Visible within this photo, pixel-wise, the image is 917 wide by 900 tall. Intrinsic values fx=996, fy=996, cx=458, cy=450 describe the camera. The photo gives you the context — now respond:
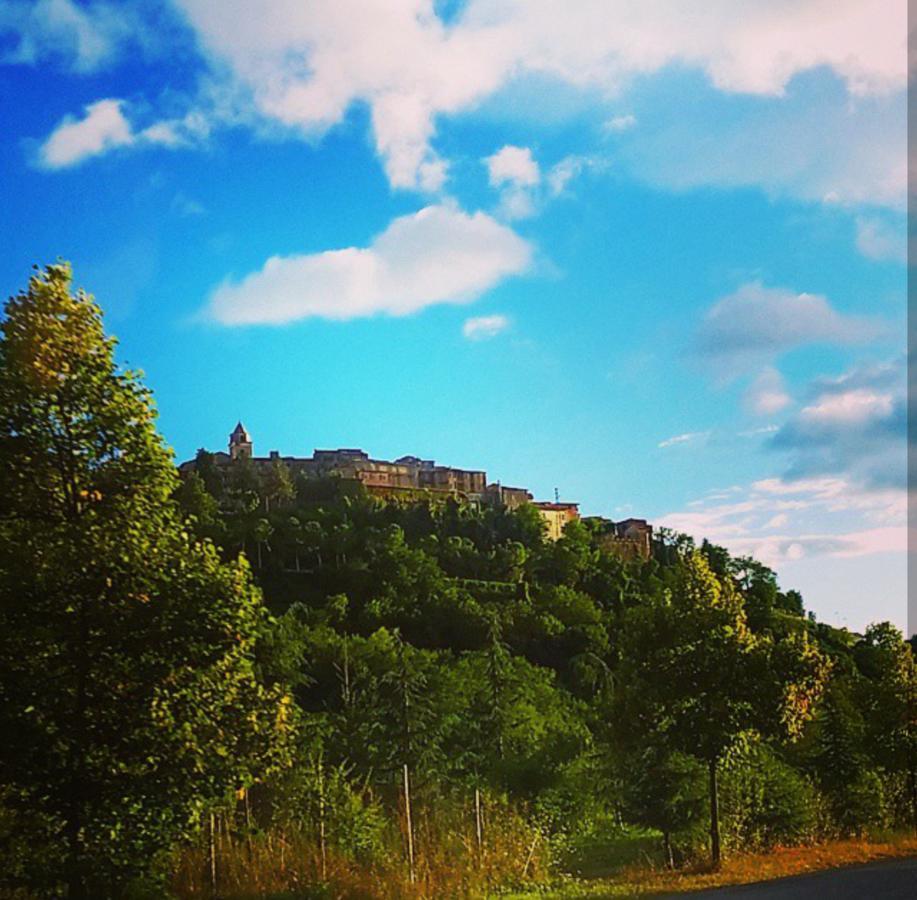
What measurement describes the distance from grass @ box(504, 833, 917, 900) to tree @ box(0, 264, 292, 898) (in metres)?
6.72

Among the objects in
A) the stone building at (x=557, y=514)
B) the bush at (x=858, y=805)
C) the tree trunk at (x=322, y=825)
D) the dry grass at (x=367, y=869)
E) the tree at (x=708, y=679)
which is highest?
the stone building at (x=557, y=514)

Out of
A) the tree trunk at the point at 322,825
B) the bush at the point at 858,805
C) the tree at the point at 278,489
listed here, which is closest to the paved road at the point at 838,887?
the tree trunk at the point at 322,825

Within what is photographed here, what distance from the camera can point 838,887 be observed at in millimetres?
15859

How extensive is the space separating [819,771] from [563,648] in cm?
6016

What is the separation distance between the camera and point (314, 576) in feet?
322

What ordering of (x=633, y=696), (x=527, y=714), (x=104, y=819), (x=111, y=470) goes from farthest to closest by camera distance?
(x=527, y=714)
(x=633, y=696)
(x=111, y=470)
(x=104, y=819)

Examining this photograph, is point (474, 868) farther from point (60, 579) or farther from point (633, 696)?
point (60, 579)

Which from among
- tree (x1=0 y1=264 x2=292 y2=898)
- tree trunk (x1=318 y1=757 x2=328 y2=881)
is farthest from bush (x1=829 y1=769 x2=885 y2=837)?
tree (x1=0 y1=264 x2=292 y2=898)

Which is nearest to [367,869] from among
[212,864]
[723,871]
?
[212,864]

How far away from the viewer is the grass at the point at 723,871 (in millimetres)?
16172

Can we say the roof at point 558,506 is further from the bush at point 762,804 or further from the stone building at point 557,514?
the bush at point 762,804

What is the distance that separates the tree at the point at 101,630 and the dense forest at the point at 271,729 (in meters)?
0.02

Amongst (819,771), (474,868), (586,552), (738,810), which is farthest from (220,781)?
(586,552)

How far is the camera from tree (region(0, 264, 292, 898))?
1019cm
